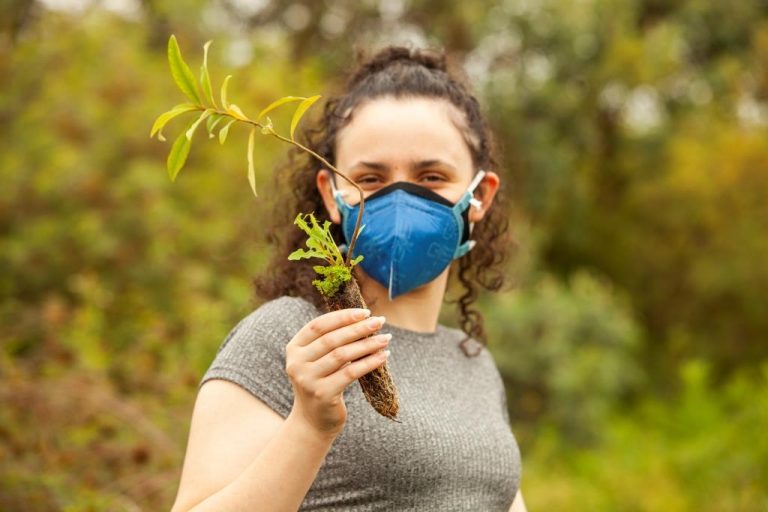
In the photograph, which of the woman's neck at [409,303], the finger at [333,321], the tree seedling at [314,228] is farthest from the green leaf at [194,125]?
the woman's neck at [409,303]

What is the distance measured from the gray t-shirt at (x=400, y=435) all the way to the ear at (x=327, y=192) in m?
0.26

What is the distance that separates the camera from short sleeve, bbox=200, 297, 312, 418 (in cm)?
174

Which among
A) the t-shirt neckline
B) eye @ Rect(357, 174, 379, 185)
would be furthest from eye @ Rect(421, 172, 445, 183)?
the t-shirt neckline

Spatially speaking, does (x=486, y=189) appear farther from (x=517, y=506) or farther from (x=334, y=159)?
(x=517, y=506)

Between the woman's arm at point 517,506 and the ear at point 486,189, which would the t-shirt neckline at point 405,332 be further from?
the woman's arm at point 517,506

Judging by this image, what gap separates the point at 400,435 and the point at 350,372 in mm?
405

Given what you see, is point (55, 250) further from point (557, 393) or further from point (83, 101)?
point (557, 393)

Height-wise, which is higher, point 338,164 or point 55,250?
point 55,250

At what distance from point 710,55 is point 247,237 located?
11.6 meters

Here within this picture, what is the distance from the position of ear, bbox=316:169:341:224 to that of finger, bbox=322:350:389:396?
0.69 meters

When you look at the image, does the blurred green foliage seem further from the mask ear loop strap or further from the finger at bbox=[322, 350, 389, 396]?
the finger at bbox=[322, 350, 389, 396]

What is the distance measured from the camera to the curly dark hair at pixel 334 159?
7.07 ft

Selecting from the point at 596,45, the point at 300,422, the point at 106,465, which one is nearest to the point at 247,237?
the point at 106,465

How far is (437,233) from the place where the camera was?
2018mm
